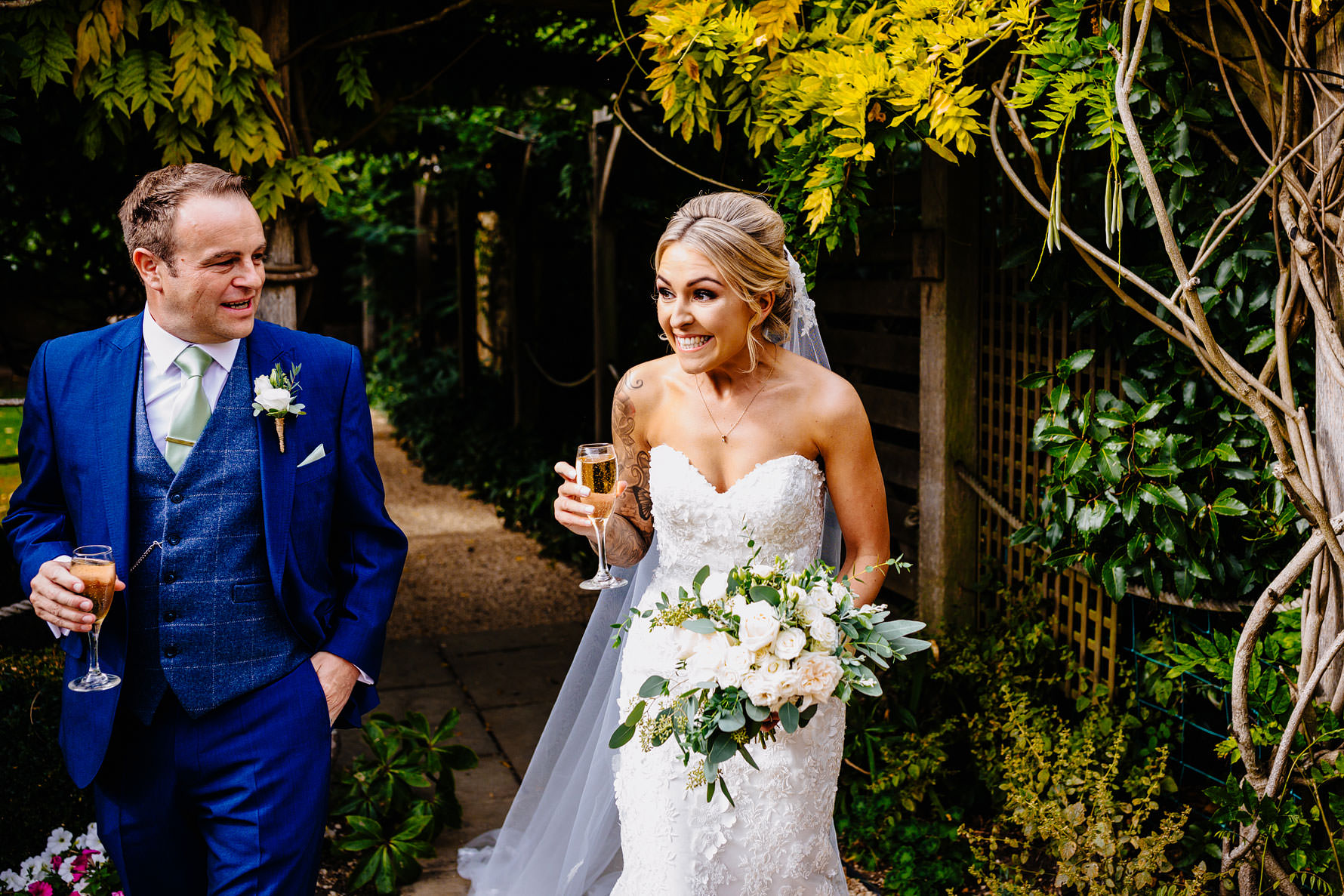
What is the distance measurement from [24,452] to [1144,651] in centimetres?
295

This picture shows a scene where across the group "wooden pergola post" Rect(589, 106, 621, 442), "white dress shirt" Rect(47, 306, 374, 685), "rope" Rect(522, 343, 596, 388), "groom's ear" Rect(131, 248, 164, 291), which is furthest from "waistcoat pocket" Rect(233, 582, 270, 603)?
"rope" Rect(522, 343, 596, 388)

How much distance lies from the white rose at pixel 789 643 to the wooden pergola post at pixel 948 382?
2.27 metres

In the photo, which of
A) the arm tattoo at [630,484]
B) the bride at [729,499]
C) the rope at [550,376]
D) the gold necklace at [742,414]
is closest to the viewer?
the bride at [729,499]

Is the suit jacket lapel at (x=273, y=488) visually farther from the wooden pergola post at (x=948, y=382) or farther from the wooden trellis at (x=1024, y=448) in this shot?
the wooden pergola post at (x=948, y=382)

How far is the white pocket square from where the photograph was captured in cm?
234

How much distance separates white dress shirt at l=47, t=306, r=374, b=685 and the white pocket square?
8.0 inches

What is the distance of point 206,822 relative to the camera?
231cm

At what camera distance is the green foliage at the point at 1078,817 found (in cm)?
293

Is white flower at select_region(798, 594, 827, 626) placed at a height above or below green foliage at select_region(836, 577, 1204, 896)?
above

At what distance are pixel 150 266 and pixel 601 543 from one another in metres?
1.10

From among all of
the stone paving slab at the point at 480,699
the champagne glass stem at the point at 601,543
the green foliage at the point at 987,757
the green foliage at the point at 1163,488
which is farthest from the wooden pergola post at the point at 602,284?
the champagne glass stem at the point at 601,543

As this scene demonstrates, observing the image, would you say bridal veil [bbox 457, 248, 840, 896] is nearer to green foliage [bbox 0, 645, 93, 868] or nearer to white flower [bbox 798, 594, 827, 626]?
white flower [bbox 798, 594, 827, 626]

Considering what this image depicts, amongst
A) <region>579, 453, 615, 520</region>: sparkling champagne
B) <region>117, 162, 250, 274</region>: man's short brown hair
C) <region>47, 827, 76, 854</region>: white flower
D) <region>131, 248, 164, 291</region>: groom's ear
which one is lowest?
<region>47, 827, 76, 854</region>: white flower

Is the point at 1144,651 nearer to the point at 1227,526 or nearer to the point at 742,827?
the point at 1227,526
